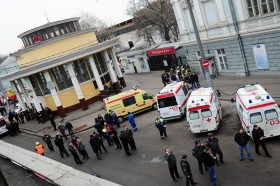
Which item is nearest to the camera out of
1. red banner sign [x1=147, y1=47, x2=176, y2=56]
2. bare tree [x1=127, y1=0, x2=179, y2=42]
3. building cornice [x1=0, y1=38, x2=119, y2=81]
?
building cornice [x1=0, y1=38, x2=119, y2=81]

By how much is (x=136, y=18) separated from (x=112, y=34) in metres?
26.8

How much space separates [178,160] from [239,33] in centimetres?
1370

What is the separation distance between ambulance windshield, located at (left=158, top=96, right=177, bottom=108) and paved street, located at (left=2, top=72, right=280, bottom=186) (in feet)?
4.04

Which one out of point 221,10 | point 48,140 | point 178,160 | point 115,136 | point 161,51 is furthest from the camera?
point 161,51

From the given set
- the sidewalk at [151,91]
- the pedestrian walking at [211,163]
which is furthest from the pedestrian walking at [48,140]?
the pedestrian walking at [211,163]

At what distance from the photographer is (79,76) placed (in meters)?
32.7

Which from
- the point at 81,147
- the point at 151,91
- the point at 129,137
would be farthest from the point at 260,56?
the point at 81,147

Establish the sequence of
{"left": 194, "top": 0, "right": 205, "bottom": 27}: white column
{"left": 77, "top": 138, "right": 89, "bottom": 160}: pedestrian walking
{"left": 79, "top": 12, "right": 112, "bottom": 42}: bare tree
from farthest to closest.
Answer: {"left": 79, "top": 12, "right": 112, "bottom": 42}: bare tree, {"left": 194, "top": 0, "right": 205, "bottom": 27}: white column, {"left": 77, "top": 138, "right": 89, "bottom": 160}: pedestrian walking

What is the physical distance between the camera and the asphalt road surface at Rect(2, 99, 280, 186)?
38.4 feet

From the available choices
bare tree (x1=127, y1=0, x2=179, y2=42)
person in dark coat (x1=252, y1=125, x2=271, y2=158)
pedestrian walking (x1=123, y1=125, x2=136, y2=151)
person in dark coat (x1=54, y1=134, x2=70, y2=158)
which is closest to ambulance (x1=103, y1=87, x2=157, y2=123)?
person in dark coat (x1=54, y1=134, x2=70, y2=158)

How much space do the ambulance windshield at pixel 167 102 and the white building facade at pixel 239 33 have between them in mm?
8226

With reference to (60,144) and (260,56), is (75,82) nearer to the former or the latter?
(60,144)

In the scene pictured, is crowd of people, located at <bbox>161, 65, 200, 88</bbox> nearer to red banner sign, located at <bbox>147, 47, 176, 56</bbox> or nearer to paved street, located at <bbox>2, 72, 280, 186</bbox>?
paved street, located at <bbox>2, 72, 280, 186</bbox>

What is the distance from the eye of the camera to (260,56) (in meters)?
23.3
